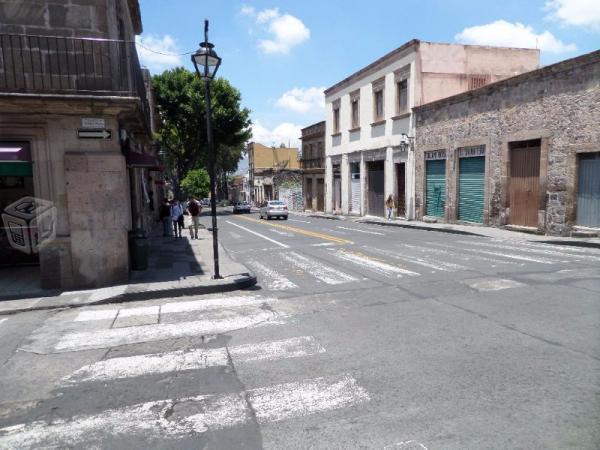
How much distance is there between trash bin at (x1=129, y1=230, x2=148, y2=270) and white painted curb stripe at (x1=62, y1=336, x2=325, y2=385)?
522 cm

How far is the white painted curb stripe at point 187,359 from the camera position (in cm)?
447

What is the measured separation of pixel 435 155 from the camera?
2275cm

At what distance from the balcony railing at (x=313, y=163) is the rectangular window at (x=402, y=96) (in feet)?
50.3

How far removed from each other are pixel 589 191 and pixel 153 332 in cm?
1497

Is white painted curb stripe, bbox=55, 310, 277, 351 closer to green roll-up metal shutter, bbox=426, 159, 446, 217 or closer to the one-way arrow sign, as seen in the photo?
the one-way arrow sign

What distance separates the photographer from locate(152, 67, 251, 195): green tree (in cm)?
3653

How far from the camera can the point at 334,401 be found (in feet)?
12.2

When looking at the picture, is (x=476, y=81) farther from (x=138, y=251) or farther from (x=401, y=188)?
(x=138, y=251)

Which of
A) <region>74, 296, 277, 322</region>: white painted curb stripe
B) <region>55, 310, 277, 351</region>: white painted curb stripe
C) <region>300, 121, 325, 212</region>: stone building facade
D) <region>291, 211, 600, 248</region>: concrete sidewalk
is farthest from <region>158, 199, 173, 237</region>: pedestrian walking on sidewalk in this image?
<region>300, 121, 325, 212</region>: stone building facade

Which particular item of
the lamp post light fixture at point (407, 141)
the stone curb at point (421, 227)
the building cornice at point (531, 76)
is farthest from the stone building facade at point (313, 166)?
the building cornice at point (531, 76)

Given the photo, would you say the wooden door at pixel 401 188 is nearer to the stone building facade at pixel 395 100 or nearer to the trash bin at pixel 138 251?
the stone building facade at pixel 395 100

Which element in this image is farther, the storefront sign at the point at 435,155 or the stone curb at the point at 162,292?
the storefront sign at the point at 435,155

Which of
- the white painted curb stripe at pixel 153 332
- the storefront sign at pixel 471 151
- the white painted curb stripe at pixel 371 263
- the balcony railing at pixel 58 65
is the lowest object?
the white painted curb stripe at pixel 153 332

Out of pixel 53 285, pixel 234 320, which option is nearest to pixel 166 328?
pixel 234 320
